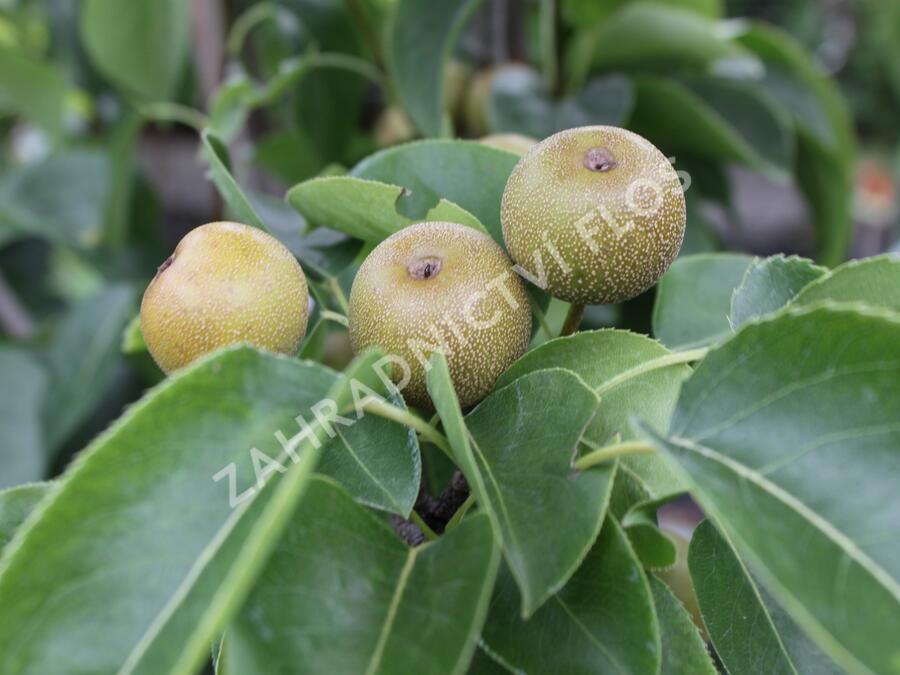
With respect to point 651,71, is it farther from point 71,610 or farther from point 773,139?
point 71,610

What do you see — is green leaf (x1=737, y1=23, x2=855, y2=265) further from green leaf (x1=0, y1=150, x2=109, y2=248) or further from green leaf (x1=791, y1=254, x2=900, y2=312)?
green leaf (x1=0, y1=150, x2=109, y2=248)

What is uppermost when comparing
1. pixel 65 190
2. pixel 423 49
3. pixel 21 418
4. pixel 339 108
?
pixel 423 49

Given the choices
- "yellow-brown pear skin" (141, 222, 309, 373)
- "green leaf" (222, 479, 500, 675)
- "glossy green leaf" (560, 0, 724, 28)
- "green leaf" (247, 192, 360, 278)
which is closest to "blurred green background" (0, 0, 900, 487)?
"glossy green leaf" (560, 0, 724, 28)

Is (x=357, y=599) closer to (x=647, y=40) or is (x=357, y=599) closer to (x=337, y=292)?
(x=337, y=292)

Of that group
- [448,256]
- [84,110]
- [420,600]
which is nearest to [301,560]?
[420,600]

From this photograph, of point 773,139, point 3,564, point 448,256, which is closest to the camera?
point 3,564

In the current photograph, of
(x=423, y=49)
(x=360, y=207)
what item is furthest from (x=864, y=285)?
(x=423, y=49)
